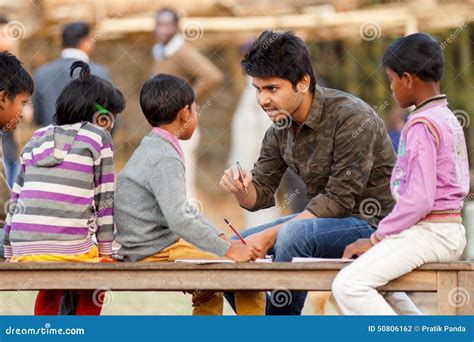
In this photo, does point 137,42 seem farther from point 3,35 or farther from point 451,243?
point 451,243

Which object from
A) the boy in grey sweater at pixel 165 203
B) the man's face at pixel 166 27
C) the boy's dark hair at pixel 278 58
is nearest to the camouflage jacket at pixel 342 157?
the boy's dark hair at pixel 278 58

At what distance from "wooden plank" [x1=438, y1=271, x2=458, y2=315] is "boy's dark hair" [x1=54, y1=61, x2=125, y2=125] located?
142 centimetres

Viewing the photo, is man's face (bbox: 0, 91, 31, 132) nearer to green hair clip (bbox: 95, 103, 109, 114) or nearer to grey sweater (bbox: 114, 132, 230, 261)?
green hair clip (bbox: 95, 103, 109, 114)

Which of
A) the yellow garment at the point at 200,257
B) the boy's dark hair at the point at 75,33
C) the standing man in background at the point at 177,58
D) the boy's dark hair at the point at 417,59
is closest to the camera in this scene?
the boy's dark hair at the point at 417,59

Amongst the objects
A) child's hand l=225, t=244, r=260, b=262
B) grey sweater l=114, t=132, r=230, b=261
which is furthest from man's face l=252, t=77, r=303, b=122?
child's hand l=225, t=244, r=260, b=262

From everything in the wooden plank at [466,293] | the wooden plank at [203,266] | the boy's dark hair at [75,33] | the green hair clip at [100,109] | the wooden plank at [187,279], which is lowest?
the wooden plank at [466,293]

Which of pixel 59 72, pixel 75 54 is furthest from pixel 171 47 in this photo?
pixel 59 72

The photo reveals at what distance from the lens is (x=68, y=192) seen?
4.62 meters

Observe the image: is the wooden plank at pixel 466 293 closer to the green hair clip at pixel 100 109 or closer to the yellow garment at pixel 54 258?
the yellow garment at pixel 54 258

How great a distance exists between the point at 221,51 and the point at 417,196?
9.24 m

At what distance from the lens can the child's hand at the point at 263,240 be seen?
4.69 m

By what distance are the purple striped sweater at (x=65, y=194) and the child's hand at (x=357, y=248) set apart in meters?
0.89

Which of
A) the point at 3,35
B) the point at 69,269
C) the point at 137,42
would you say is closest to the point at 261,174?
the point at 69,269

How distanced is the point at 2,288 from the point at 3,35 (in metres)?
3.70
